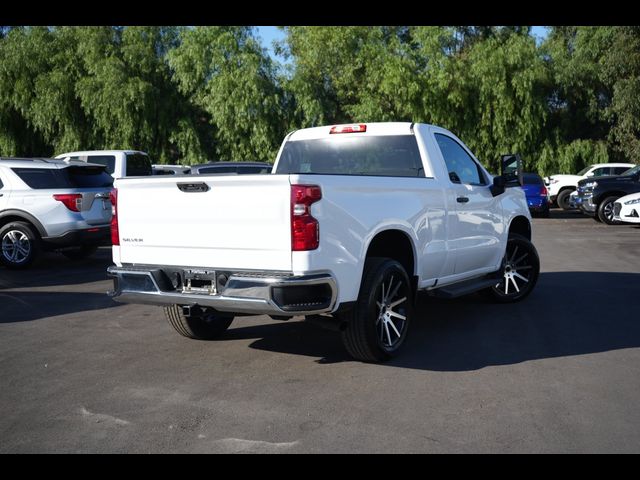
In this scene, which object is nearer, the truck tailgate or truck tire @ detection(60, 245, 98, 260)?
the truck tailgate

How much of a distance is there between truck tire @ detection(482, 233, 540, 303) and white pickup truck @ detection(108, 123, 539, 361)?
4.26 ft

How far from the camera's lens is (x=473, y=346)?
6332mm

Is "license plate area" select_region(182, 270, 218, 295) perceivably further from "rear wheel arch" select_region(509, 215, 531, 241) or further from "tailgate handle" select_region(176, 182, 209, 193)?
"rear wheel arch" select_region(509, 215, 531, 241)

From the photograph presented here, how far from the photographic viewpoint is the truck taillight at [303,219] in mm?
4984

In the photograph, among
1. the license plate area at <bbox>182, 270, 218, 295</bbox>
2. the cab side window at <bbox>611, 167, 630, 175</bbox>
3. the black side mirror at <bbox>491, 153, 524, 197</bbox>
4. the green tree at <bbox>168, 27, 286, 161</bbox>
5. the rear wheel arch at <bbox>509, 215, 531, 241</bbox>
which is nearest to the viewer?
the license plate area at <bbox>182, 270, 218, 295</bbox>

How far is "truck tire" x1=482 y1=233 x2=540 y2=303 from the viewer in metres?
8.47

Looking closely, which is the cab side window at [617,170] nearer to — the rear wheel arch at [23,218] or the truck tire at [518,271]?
the truck tire at [518,271]

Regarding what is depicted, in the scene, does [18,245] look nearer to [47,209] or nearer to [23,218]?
[23,218]

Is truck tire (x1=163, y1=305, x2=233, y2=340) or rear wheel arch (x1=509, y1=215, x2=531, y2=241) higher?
rear wheel arch (x1=509, y1=215, x2=531, y2=241)

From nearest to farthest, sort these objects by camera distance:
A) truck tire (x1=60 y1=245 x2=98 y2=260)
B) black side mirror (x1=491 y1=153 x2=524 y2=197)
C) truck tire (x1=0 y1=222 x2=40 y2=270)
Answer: black side mirror (x1=491 y1=153 x2=524 y2=197) → truck tire (x1=0 y1=222 x2=40 y2=270) → truck tire (x1=60 y1=245 x2=98 y2=260)

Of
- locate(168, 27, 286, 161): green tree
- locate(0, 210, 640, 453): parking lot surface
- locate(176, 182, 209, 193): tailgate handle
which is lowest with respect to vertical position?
locate(0, 210, 640, 453): parking lot surface

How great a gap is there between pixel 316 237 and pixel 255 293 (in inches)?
23.5

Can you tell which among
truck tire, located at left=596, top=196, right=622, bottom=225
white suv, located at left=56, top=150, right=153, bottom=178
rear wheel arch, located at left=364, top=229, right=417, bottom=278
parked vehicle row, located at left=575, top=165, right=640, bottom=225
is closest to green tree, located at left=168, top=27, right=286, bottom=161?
white suv, located at left=56, top=150, right=153, bottom=178

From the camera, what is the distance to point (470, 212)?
24.0 ft
